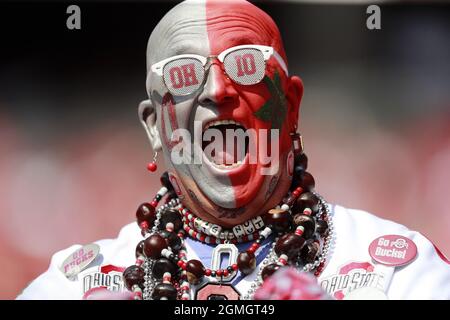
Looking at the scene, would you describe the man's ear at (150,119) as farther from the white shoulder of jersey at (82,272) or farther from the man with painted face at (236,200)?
the white shoulder of jersey at (82,272)

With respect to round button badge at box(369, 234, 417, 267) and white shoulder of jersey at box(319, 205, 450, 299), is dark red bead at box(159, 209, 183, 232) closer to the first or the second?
white shoulder of jersey at box(319, 205, 450, 299)

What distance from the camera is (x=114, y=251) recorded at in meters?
2.45

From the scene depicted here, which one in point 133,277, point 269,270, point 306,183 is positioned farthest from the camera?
point 306,183

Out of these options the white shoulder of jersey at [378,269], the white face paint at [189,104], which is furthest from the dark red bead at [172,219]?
the white shoulder of jersey at [378,269]

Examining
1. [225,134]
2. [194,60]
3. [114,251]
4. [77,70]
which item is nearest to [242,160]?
[225,134]

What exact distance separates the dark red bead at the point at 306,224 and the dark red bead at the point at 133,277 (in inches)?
18.3

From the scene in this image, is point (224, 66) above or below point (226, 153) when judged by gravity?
above

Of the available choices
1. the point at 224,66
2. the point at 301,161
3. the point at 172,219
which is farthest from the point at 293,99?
the point at 172,219

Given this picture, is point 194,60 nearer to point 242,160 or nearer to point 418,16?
point 242,160

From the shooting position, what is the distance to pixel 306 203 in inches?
88.7

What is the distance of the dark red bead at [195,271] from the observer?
2139mm

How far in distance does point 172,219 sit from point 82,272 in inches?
13.0

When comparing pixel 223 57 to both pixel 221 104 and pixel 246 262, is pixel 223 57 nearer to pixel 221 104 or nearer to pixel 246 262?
A: pixel 221 104

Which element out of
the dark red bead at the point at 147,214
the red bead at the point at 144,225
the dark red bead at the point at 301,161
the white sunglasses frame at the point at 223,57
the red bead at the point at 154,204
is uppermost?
the white sunglasses frame at the point at 223,57
